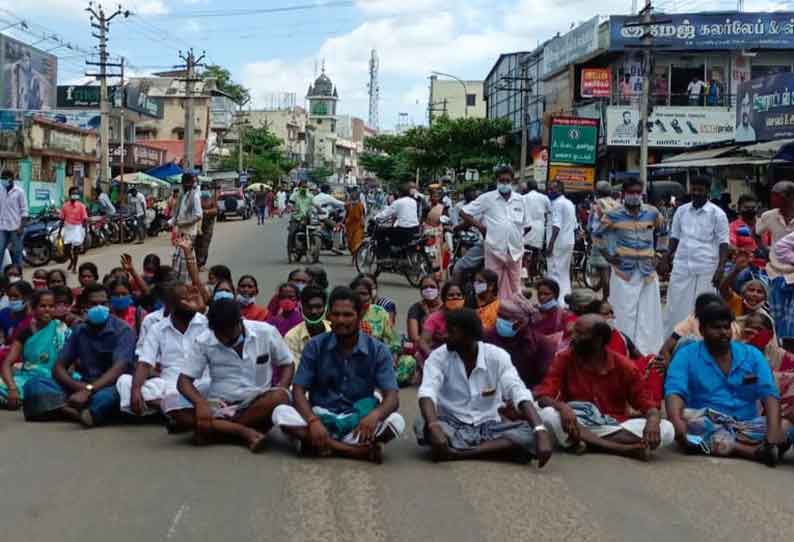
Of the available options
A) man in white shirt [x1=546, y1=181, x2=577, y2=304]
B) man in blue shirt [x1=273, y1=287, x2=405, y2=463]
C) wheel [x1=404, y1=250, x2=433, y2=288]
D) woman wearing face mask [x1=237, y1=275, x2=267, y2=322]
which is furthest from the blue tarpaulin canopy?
man in blue shirt [x1=273, y1=287, x2=405, y2=463]

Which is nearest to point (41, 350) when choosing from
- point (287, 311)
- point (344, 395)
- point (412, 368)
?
point (287, 311)

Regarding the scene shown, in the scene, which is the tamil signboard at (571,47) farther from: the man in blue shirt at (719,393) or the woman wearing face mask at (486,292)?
the man in blue shirt at (719,393)

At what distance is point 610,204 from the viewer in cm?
1374

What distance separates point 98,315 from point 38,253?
50.7 feet

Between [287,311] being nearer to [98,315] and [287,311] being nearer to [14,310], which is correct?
[98,315]

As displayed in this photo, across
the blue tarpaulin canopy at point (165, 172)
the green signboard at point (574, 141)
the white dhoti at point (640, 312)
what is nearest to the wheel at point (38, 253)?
the green signboard at point (574, 141)

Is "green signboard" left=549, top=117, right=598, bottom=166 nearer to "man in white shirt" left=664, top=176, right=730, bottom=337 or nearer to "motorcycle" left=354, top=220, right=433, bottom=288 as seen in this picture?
"motorcycle" left=354, top=220, right=433, bottom=288

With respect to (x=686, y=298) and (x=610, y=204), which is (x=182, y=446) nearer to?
(x=686, y=298)

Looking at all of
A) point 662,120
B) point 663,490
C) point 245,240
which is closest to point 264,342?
point 663,490

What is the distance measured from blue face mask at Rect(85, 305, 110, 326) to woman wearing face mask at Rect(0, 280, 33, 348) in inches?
50.9

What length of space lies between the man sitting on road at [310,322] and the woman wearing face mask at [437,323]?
2.99ft

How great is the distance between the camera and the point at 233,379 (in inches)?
283

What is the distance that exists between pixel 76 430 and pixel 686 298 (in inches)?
245

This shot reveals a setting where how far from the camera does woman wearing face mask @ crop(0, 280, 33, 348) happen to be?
9.25 m
